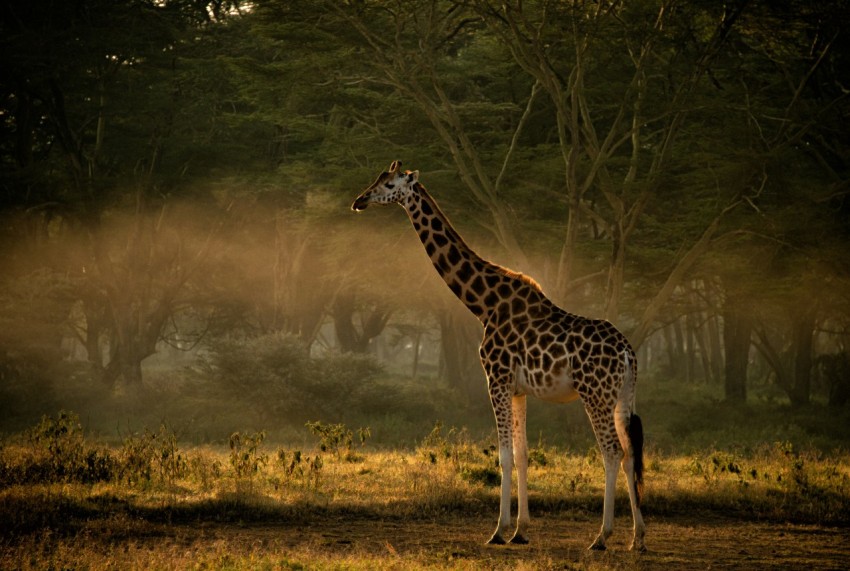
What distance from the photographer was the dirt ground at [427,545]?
936 centimetres

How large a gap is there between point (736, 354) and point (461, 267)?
24.0m

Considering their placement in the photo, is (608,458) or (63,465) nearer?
(608,458)

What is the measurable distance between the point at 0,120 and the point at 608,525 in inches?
1033

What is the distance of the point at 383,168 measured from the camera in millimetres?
25797

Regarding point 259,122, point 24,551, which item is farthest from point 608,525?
point 259,122

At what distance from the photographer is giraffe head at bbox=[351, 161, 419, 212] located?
11.6 meters

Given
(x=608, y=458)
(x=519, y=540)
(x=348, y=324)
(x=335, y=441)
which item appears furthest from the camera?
(x=348, y=324)

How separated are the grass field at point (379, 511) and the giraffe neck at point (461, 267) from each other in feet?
8.19

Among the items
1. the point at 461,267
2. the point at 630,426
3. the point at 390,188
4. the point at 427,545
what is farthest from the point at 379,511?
the point at 390,188

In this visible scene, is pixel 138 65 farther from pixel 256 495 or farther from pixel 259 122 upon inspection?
pixel 256 495

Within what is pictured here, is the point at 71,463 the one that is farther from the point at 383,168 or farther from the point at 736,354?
the point at 736,354

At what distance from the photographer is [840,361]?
1353 inches

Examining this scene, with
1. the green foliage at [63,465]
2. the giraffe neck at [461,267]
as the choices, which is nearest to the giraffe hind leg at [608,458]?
the giraffe neck at [461,267]

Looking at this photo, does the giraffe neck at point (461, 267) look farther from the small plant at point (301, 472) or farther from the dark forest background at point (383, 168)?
the dark forest background at point (383, 168)
